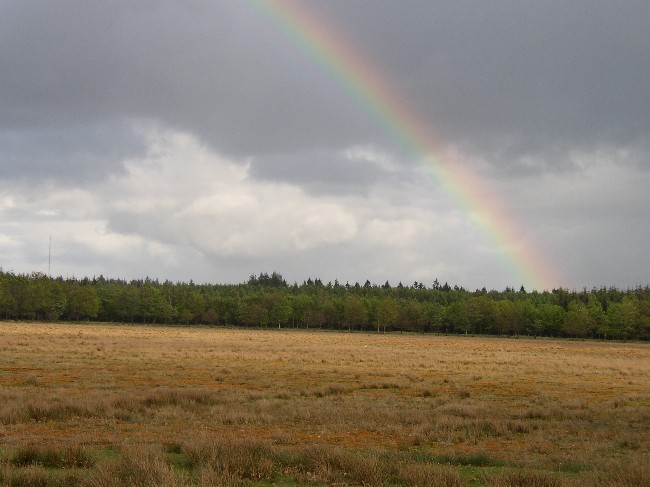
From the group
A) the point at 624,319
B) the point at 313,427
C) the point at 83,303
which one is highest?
the point at 624,319

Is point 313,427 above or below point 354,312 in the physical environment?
below

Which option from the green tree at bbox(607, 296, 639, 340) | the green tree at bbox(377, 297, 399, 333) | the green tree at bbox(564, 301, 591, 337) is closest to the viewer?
the green tree at bbox(607, 296, 639, 340)

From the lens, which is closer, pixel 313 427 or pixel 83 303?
pixel 313 427

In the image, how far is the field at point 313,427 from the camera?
39.1 feet

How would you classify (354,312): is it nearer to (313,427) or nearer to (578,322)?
(578,322)

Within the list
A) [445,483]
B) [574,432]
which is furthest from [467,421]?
[445,483]

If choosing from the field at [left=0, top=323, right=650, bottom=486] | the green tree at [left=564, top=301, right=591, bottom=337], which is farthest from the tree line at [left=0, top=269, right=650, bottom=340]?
the field at [left=0, top=323, right=650, bottom=486]

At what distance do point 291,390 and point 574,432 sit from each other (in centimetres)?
1357

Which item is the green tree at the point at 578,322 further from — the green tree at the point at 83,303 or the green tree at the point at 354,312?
the green tree at the point at 83,303

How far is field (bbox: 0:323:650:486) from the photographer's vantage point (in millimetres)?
11906

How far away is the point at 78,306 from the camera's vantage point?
166000 millimetres

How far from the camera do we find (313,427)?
19281mm

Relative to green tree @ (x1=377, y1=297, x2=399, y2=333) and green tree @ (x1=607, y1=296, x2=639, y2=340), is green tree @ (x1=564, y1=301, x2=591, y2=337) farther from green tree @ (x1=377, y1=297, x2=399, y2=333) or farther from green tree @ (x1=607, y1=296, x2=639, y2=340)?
green tree @ (x1=377, y1=297, x2=399, y2=333)

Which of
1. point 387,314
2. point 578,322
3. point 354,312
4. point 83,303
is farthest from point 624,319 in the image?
point 83,303
